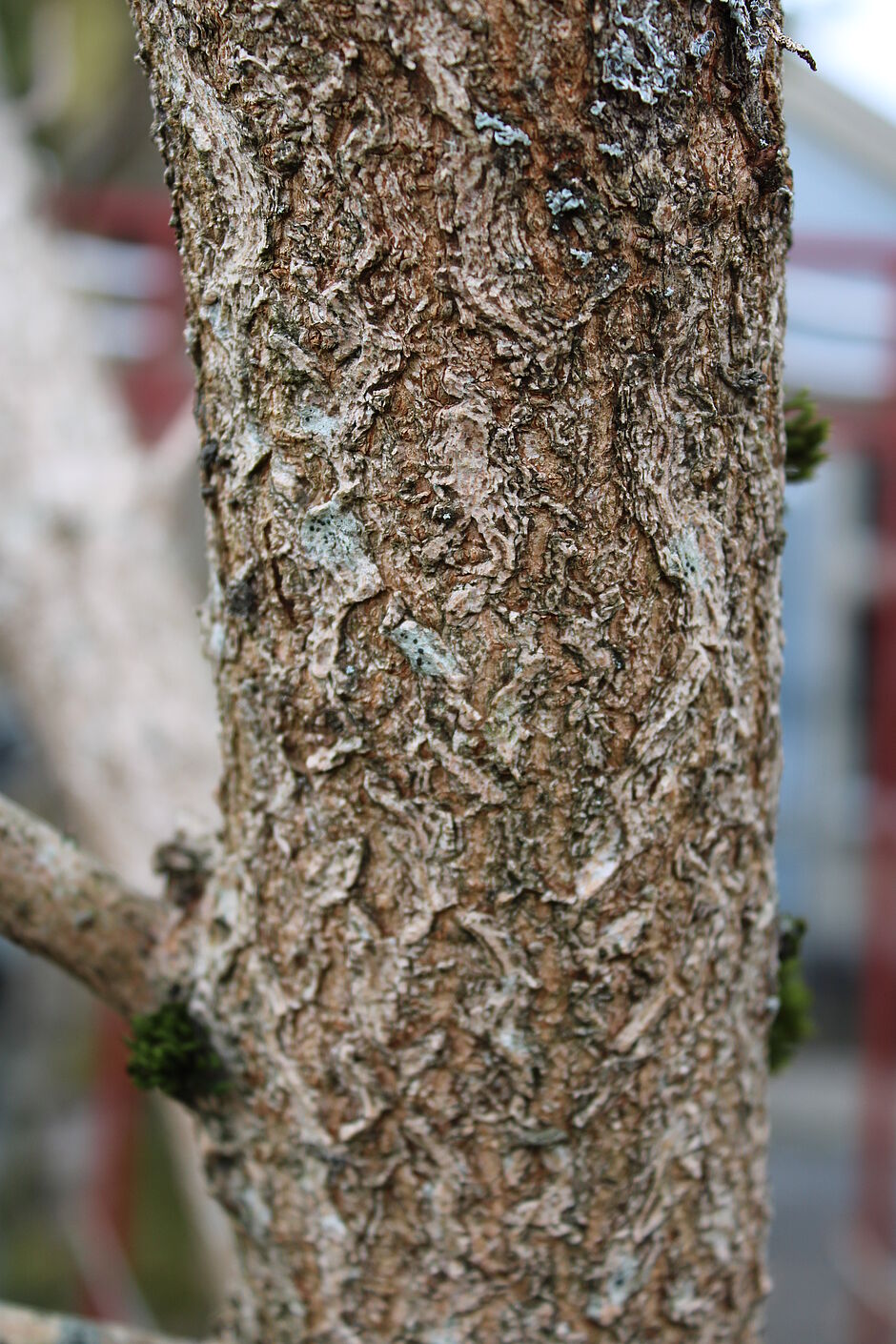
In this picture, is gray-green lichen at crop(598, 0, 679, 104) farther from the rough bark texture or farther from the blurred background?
the blurred background

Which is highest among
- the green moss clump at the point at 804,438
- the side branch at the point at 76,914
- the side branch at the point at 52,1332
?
the green moss clump at the point at 804,438

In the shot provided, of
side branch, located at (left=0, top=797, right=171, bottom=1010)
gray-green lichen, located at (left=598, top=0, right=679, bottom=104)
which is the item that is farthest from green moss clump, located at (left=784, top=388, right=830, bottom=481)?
side branch, located at (left=0, top=797, right=171, bottom=1010)

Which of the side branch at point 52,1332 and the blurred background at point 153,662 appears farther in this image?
the blurred background at point 153,662

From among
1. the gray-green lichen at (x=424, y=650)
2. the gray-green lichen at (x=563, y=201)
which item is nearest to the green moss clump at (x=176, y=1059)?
the gray-green lichen at (x=424, y=650)

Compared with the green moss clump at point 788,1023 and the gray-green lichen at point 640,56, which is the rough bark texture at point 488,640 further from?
the green moss clump at point 788,1023

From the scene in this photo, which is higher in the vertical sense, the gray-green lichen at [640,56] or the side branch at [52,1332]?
the gray-green lichen at [640,56]

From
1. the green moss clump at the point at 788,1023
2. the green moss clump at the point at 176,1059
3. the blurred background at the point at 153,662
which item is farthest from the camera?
the blurred background at the point at 153,662

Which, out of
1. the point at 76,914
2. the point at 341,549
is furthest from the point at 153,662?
the point at 341,549
